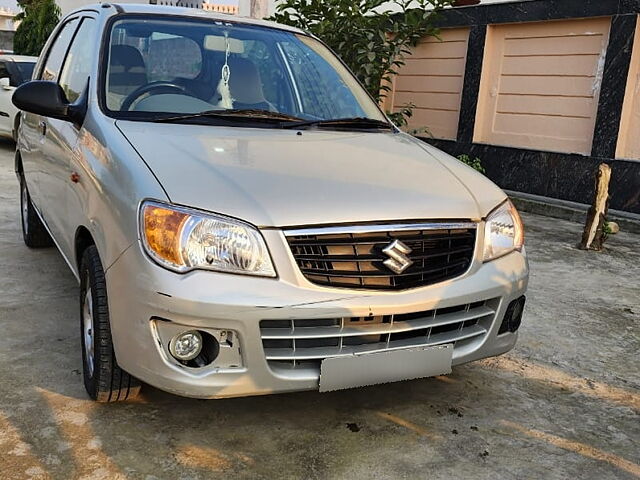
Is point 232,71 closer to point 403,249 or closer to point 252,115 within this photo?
point 252,115

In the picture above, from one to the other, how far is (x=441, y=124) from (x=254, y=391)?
27.2ft

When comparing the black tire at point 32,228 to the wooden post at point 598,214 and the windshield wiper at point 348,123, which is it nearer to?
the windshield wiper at point 348,123

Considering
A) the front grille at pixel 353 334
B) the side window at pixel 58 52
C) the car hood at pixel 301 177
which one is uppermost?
the side window at pixel 58 52

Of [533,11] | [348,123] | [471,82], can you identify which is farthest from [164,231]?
[471,82]

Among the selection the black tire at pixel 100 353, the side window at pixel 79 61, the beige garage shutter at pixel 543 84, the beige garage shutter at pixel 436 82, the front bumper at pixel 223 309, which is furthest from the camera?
the beige garage shutter at pixel 436 82

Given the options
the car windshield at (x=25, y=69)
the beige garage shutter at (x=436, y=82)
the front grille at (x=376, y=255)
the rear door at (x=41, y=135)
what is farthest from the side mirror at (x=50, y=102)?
the car windshield at (x=25, y=69)

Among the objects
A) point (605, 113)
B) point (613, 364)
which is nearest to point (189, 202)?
point (613, 364)

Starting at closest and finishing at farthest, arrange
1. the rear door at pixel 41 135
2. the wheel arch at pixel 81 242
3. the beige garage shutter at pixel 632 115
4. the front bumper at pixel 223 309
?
1. the front bumper at pixel 223 309
2. the wheel arch at pixel 81 242
3. the rear door at pixel 41 135
4. the beige garage shutter at pixel 632 115

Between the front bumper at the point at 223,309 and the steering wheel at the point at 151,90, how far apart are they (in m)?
1.03

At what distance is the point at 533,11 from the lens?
8547 millimetres

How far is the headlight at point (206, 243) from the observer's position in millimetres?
2416

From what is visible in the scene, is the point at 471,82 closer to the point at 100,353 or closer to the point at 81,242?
the point at 81,242

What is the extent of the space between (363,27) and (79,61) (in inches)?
241

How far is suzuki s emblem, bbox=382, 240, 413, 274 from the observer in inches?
101
